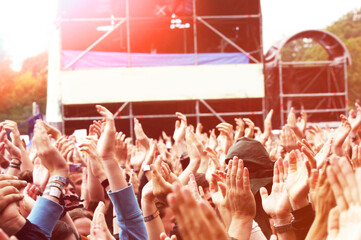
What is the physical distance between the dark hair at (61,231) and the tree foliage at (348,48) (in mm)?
37489

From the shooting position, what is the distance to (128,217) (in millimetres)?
2793

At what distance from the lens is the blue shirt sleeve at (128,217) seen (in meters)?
2.79

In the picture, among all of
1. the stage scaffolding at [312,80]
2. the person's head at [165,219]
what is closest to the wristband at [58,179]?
the person's head at [165,219]

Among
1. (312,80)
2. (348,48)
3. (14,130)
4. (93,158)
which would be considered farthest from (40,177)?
(348,48)

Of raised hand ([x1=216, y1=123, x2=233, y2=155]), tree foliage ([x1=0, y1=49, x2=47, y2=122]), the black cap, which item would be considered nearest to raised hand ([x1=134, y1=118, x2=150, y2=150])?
raised hand ([x1=216, y1=123, x2=233, y2=155])

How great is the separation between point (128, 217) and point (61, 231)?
1.50 feet

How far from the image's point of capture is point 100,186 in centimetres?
430

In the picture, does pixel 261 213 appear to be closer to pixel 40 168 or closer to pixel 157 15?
pixel 40 168

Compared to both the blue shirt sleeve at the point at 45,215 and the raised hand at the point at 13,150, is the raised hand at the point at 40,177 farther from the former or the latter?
the blue shirt sleeve at the point at 45,215

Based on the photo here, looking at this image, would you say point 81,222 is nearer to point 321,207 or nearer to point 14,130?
point 14,130

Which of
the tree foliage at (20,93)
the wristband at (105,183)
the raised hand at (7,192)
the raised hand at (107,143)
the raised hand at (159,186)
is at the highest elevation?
the raised hand at (107,143)

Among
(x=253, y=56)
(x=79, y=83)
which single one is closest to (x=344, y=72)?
(x=253, y=56)

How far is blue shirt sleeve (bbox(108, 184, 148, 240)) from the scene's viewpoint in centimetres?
279

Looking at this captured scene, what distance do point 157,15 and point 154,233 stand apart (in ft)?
46.5
